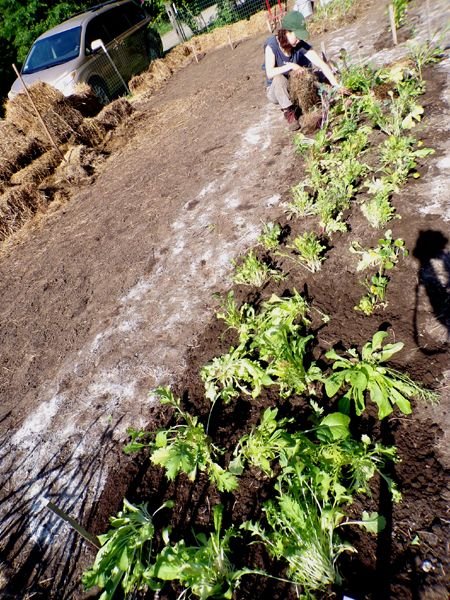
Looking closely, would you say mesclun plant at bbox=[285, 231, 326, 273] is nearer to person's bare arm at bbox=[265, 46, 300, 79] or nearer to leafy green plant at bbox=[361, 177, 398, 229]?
leafy green plant at bbox=[361, 177, 398, 229]

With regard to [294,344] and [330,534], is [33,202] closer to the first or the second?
[294,344]

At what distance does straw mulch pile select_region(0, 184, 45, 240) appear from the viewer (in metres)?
5.37

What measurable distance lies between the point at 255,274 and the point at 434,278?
1283 mm

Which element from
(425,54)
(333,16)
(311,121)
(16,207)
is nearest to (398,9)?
(425,54)

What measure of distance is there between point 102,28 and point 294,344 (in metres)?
11.0

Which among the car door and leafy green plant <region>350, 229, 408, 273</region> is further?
the car door

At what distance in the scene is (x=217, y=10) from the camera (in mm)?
12078

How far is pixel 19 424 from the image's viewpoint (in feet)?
9.17

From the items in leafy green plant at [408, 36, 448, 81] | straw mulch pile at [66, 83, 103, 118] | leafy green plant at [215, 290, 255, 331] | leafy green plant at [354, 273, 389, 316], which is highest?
straw mulch pile at [66, 83, 103, 118]

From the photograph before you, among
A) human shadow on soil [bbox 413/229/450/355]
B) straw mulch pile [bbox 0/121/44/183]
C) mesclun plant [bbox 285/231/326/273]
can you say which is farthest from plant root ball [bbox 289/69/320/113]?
straw mulch pile [bbox 0/121/44/183]

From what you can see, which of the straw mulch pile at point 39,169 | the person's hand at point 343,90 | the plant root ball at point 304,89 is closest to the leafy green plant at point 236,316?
the person's hand at point 343,90

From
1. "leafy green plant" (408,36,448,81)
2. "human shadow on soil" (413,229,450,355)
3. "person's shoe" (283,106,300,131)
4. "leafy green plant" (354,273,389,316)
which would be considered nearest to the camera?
"human shadow on soil" (413,229,450,355)

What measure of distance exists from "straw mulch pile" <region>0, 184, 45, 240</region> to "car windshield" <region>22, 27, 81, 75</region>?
4.85m

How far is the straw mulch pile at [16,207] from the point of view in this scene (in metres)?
5.37
